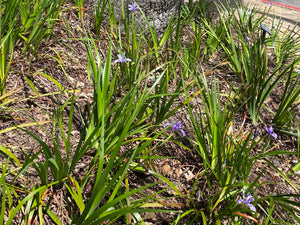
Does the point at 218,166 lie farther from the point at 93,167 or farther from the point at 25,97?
the point at 25,97

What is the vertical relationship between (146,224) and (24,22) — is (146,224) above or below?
below

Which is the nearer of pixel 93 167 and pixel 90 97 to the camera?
pixel 93 167

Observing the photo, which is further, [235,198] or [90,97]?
[90,97]

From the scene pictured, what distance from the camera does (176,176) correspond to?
6.21 ft

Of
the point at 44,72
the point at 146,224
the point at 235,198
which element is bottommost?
the point at 146,224

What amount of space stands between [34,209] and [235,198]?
3.14 feet

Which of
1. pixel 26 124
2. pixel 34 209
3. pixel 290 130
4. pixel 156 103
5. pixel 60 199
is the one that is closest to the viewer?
pixel 34 209

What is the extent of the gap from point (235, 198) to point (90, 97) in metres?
1.04

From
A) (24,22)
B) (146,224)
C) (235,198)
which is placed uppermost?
(24,22)

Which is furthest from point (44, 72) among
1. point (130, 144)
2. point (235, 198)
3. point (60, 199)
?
point (235, 198)

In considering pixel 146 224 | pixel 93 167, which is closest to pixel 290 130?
pixel 146 224

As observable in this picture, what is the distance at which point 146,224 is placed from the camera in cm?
162

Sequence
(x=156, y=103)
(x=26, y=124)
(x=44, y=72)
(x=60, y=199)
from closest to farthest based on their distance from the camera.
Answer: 1. (x=60, y=199)
2. (x=26, y=124)
3. (x=156, y=103)
4. (x=44, y=72)

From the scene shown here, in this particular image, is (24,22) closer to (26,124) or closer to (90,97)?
(90,97)
